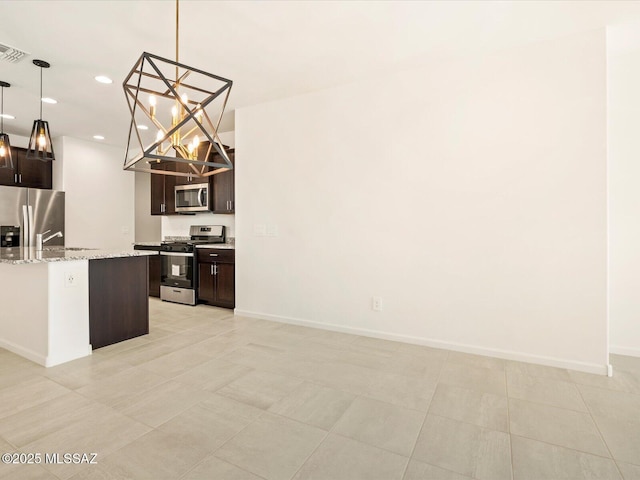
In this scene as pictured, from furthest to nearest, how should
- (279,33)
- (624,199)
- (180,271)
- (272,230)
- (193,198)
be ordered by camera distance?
(193,198)
(180,271)
(272,230)
(624,199)
(279,33)

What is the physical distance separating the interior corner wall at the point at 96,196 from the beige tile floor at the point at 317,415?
348 cm

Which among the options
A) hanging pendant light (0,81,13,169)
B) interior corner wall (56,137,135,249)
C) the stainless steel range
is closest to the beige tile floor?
the stainless steel range

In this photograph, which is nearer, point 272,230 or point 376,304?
point 376,304

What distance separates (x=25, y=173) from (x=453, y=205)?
6344mm

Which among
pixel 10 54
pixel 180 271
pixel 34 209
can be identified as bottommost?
pixel 180 271

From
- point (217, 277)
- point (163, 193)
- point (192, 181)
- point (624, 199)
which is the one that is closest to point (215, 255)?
point (217, 277)

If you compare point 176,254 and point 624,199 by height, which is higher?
point 624,199

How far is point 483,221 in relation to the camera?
291cm

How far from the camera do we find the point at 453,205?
3.02 m

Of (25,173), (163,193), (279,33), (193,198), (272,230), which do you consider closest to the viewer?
(279,33)

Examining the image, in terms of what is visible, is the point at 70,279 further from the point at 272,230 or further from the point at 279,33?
the point at 279,33

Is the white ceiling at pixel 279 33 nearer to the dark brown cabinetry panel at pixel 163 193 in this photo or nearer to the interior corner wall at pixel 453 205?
the interior corner wall at pixel 453 205

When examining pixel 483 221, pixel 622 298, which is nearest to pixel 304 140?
pixel 483 221

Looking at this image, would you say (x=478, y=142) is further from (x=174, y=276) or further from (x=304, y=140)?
(x=174, y=276)
